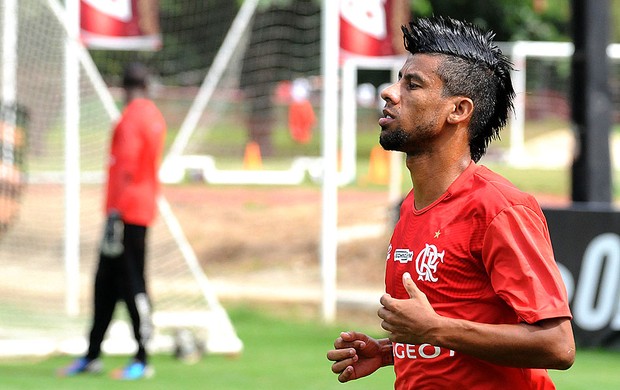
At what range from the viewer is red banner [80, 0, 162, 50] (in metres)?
12.6

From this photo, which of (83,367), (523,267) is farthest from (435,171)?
(83,367)

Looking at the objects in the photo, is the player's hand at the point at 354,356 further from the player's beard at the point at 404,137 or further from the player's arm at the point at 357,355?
the player's beard at the point at 404,137

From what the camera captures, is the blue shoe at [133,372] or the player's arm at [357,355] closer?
the player's arm at [357,355]

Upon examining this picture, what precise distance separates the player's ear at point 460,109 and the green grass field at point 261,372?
5.84 meters

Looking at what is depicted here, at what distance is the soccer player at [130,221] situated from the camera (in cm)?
954

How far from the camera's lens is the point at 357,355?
3854 millimetres

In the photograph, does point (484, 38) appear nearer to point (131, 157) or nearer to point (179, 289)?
point (131, 157)

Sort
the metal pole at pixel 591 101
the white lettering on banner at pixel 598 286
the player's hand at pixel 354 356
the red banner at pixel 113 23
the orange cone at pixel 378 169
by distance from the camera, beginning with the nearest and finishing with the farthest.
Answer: the player's hand at pixel 354 356
the white lettering on banner at pixel 598 286
the metal pole at pixel 591 101
the red banner at pixel 113 23
the orange cone at pixel 378 169

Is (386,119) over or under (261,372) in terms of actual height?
over

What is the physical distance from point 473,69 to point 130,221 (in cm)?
625

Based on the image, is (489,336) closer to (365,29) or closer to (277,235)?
(365,29)

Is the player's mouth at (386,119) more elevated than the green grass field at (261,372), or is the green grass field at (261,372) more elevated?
the player's mouth at (386,119)

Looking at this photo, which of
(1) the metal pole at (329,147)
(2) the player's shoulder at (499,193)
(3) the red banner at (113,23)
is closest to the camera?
(2) the player's shoulder at (499,193)

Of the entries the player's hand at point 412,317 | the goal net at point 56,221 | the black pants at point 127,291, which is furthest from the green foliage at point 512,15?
the player's hand at point 412,317
